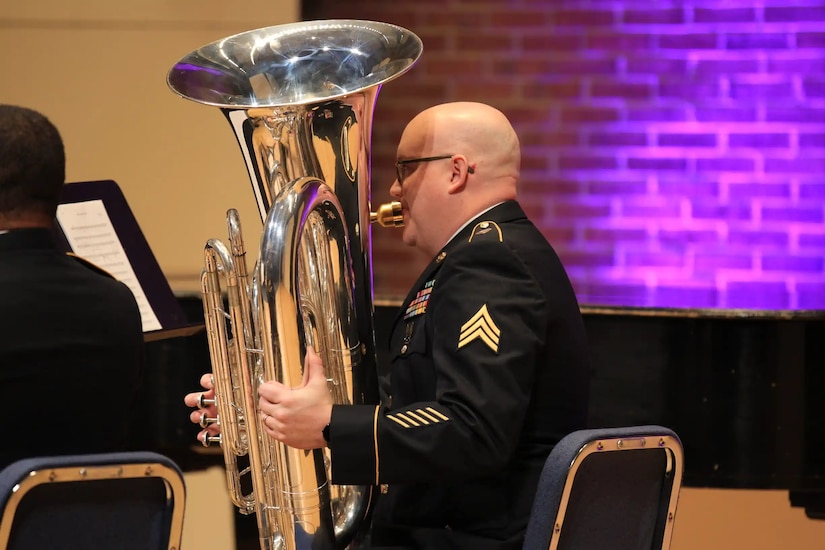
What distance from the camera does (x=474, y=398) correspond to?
164 centimetres

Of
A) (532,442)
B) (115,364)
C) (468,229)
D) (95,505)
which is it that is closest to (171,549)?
(95,505)

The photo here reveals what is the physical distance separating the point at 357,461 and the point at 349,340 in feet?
0.96

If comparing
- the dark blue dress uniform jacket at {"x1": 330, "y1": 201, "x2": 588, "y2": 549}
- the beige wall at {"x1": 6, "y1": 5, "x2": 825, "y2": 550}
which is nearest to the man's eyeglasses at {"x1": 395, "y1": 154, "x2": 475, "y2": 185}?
the dark blue dress uniform jacket at {"x1": 330, "y1": 201, "x2": 588, "y2": 549}

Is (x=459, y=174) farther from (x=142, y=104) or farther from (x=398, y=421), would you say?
(x=142, y=104)

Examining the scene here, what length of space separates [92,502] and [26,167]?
2.13 ft

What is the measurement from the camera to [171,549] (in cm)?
156

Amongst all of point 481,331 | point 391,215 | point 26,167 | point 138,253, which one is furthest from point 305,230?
point 138,253

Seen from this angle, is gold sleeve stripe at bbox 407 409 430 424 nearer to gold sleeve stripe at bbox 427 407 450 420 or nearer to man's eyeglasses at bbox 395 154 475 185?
gold sleeve stripe at bbox 427 407 450 420

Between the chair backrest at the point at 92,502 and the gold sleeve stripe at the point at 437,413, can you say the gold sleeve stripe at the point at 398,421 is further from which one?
the chair backrest at the point at 92,502

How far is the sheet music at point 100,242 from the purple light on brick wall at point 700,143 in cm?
204

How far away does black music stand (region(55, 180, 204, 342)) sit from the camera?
2648mm

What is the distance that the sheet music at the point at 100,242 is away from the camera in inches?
103

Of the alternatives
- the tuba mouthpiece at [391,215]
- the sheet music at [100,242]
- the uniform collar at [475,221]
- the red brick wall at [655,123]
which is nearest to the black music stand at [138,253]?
the sheet music at [100,242]

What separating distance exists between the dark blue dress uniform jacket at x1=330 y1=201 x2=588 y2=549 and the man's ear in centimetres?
7
